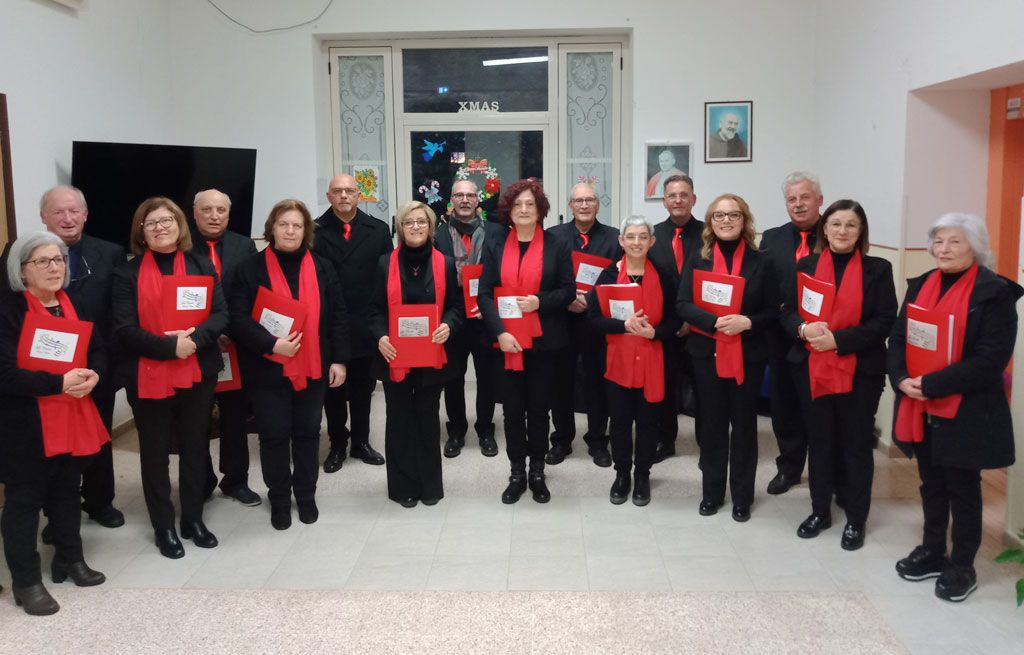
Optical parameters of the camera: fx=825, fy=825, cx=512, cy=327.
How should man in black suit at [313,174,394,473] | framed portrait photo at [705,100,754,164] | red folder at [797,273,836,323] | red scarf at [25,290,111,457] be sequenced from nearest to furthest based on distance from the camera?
→ red scarf at [25,290,111,457]
red folder at [797,273,836,323]
man in black suit at [313,174,394,473]
framed portrait photo at [705,100,754,164]

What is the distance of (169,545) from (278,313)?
1.07 metres

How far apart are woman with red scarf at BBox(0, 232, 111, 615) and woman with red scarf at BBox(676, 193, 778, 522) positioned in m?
2.41

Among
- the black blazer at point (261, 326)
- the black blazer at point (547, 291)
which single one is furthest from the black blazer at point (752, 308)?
the black blazer at point (261, 326)

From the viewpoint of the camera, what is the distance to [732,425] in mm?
3621

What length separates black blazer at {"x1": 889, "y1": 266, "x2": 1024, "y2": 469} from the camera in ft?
9.09

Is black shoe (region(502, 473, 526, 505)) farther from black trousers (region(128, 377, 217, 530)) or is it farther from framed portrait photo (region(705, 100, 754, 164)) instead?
framed portrait photo (region(705, 100, 754, 164))

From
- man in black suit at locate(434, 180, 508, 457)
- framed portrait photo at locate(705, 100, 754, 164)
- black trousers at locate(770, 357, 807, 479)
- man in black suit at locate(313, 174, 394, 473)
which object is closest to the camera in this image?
black trousers at locate(770, 357, 807, 479)

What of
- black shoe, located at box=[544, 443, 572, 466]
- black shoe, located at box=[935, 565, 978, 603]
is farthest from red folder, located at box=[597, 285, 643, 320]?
black shoe, located at box=[935, 565, 978, 603]

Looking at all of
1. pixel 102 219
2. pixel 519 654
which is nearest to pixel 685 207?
pixel 519 654

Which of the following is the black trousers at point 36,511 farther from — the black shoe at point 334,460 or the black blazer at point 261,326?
the black shoe at point 334,460

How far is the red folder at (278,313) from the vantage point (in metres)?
3.47

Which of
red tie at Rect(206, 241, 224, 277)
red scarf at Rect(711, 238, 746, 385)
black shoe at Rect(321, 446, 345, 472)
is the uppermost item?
red tie at Rect(206, 241, 224, 277)

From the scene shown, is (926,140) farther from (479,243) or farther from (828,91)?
(479,243)

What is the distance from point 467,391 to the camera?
20.9ft
